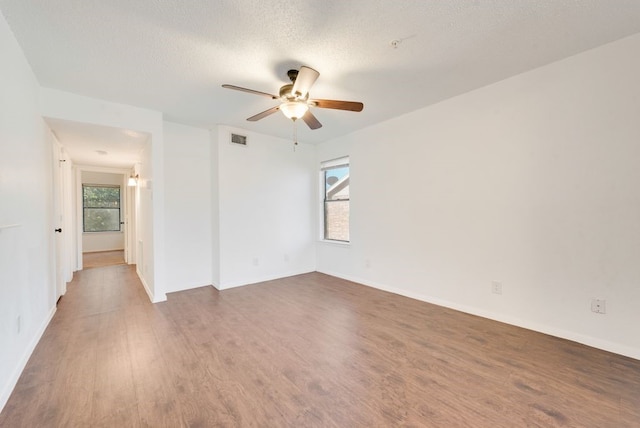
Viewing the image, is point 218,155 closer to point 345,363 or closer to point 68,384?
point 68,384

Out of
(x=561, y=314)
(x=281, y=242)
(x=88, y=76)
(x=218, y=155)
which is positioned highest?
(x=88, y=76)

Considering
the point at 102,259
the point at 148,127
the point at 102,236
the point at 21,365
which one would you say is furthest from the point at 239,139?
the point at 102,236

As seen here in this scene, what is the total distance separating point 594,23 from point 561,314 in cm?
242

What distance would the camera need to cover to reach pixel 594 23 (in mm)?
1979

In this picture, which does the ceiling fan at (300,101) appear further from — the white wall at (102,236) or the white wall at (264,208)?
the white wall at (102,236)

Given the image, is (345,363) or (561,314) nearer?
(345,363)

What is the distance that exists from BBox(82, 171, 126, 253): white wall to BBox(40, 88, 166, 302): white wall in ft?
18.7

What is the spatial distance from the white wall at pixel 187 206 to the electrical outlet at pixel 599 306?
4666mm

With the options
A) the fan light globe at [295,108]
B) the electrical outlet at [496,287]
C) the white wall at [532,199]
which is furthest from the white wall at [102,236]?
the electrical outlet at [496,287]

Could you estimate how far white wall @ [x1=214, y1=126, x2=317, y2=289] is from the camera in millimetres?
4238

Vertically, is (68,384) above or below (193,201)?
below

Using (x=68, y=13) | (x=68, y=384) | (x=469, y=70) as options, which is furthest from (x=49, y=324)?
(x=469, y=70)

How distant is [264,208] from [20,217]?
294 cm

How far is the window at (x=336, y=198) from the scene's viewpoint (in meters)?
4.92
